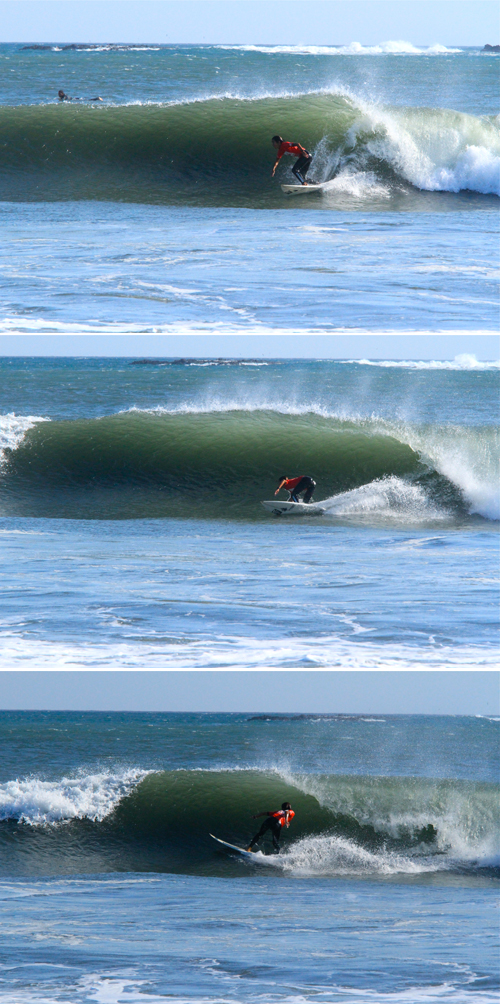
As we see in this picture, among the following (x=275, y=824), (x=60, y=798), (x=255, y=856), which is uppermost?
(x=275, y=824)

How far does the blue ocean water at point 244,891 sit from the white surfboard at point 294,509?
2807mm

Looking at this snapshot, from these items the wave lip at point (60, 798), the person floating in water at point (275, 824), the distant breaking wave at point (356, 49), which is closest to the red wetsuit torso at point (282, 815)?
the person floating in water at point (275, 824)

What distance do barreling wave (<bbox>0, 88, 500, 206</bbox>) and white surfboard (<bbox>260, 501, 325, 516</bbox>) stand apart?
124 inches

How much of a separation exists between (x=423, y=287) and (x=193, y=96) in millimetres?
4665

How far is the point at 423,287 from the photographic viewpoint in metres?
6.60

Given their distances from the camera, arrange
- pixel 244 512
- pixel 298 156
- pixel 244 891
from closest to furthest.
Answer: pixel 244 891 < pixel 244 512 < pixel 298 156

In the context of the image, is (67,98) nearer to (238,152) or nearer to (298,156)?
(238,152)

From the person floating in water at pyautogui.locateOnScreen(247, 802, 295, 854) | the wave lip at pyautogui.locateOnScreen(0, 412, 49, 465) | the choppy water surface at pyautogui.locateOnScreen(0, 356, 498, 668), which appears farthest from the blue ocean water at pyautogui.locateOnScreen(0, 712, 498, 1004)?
the wave lip at pyautogui.locateOnScreen(0, 412, 49, 465)

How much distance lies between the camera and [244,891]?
5.74m

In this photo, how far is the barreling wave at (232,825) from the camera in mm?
6395

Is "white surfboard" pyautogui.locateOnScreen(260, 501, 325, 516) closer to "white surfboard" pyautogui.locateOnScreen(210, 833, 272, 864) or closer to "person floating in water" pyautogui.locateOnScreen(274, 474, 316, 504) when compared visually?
"person floating in water" pyautogui.locateOnScreen(274, 474, 316, 504)

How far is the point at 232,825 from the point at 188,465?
4001 millimetres

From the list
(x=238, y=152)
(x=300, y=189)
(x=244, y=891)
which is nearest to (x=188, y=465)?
(x=300, y=189)

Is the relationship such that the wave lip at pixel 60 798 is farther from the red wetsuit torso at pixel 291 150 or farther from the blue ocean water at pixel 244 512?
the red wetsuit torso at pixel 291 150
